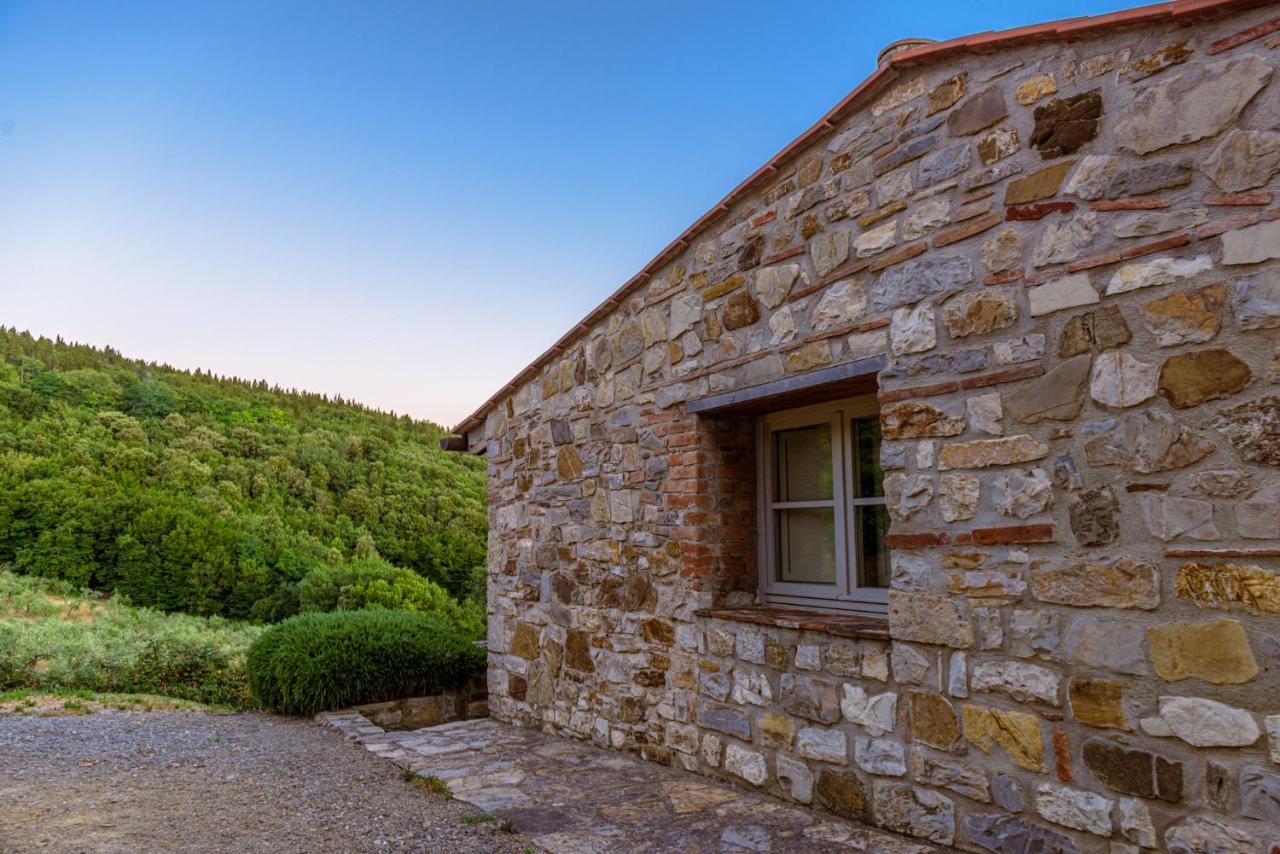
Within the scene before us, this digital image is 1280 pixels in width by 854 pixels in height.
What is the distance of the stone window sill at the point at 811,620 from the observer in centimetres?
357

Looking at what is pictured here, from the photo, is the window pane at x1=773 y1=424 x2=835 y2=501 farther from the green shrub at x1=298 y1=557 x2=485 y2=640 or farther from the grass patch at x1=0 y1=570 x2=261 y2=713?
the green shrub at x1=298 y1=557 x2=485 y2=640

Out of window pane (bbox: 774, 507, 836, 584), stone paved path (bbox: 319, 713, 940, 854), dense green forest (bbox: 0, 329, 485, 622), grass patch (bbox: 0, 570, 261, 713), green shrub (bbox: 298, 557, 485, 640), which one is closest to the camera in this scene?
stone paved path (bbox: 319, 713, 940, 854)

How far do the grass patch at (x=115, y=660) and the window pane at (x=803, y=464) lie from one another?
5.88 meters

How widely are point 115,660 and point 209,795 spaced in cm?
492

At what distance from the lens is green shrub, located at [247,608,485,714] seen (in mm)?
6625

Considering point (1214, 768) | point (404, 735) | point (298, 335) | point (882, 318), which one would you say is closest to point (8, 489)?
point (298, 335)

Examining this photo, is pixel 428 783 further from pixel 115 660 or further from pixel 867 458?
pixel 115 660

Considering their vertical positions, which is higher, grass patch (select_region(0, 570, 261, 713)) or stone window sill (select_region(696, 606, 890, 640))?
stone window sill (select_region(696, 606, 890, 640))

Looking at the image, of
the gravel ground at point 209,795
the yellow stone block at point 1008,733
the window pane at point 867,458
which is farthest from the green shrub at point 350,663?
the yellow stone block at point 1008,733

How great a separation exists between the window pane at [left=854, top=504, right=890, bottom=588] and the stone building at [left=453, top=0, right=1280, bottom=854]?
1 centimetres

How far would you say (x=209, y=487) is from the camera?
13.5 meters

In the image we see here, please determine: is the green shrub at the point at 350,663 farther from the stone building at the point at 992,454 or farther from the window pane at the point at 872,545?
the window pane at the point at 872,545

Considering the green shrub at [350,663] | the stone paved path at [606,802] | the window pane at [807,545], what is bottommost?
the stone paved path at [606,802]

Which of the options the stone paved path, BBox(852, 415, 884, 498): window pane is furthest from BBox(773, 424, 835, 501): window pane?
the stone paved path
